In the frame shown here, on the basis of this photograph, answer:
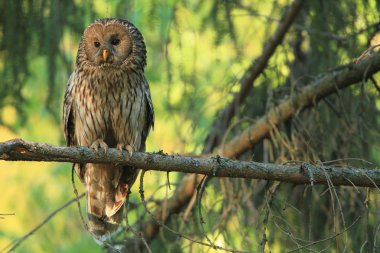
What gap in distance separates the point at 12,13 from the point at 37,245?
296 centimetres

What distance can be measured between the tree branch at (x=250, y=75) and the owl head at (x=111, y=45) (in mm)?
655

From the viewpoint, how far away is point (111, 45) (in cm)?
453

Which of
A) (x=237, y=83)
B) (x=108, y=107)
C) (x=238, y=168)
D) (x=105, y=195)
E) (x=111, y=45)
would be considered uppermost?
(x=111, y=45)

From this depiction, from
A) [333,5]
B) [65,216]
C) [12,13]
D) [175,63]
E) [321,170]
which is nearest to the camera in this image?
[321,170]

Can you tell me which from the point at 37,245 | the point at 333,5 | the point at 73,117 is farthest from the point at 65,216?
the point at 333,5

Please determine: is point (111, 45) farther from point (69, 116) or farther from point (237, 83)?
point (237, 83)

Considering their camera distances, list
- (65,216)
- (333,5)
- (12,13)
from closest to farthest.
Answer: (12,13)
(333,5)
(65,216)

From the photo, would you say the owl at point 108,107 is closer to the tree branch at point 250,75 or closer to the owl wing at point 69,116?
the owl wing at point 69,116

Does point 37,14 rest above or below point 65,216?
above

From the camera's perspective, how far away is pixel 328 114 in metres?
4.13

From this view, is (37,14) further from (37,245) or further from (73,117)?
(37,245)

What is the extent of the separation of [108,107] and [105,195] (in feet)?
2.27

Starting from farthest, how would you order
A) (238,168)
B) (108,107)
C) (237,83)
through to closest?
(237,83)
(108,107)
(238,168)

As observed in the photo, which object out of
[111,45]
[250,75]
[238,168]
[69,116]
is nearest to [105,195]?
[69,116]
